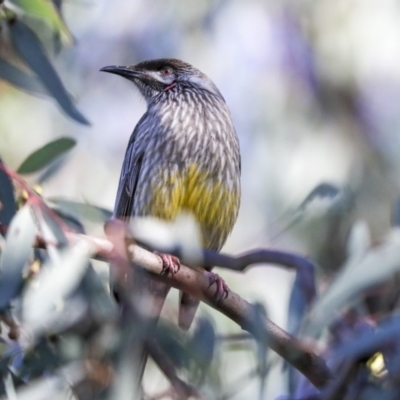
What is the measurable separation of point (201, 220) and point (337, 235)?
142 cm

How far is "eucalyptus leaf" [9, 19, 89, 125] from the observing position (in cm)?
240

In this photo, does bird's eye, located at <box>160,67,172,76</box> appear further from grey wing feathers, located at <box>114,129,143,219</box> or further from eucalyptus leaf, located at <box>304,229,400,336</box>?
eucalyptus leaf, located at <box>304,229,400,336</box>

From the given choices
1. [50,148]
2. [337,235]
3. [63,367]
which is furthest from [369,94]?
[63,367]

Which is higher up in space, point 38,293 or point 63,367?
point 38,293

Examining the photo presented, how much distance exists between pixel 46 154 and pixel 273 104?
2488mm

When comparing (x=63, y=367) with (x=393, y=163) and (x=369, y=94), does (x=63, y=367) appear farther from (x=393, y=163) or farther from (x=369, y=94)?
(x=369, y=94)

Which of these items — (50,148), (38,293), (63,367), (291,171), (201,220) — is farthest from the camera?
(291,171)

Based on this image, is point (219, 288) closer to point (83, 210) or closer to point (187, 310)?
point (187, 310)

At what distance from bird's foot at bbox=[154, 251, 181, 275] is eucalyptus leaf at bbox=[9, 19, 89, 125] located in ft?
1.41

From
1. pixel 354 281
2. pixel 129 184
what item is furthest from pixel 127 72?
pixel 354 281

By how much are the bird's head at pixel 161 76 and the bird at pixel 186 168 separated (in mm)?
210

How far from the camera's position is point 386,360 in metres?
1.62

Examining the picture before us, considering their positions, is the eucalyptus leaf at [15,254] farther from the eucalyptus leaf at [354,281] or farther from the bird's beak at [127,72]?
the bird's beak at [127,72]

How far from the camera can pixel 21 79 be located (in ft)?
8.16
